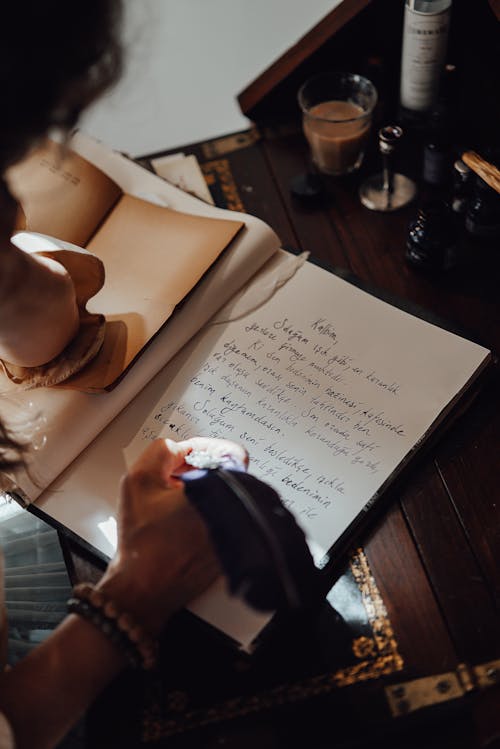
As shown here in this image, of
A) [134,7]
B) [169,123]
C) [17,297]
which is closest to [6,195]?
[17,297]

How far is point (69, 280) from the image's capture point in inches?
32.0

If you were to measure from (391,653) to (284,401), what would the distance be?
278mm

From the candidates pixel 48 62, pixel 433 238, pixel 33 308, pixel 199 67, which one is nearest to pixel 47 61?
pixel 48 62

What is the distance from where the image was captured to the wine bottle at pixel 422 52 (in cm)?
96

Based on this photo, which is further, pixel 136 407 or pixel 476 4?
pixel 476 4

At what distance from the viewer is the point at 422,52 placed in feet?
3.27

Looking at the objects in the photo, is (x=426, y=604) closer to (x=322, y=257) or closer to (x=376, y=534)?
(x=376, y=534)

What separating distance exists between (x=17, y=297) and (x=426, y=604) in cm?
48

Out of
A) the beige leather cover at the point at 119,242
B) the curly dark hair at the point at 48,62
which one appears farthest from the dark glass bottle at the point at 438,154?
→ the curly dark hair at the point at 48,62

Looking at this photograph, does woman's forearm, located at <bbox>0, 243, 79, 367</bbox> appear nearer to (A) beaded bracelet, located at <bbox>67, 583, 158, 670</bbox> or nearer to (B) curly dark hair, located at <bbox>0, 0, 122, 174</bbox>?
(B) curly dark hair, located at <bbox>0, 0, 122, 174</bbox>

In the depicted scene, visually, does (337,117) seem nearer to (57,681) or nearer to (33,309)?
(33,309)

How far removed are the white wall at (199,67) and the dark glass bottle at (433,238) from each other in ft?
1.93

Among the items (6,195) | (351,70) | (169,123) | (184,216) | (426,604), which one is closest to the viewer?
(6,195)

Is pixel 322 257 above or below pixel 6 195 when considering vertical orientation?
below
